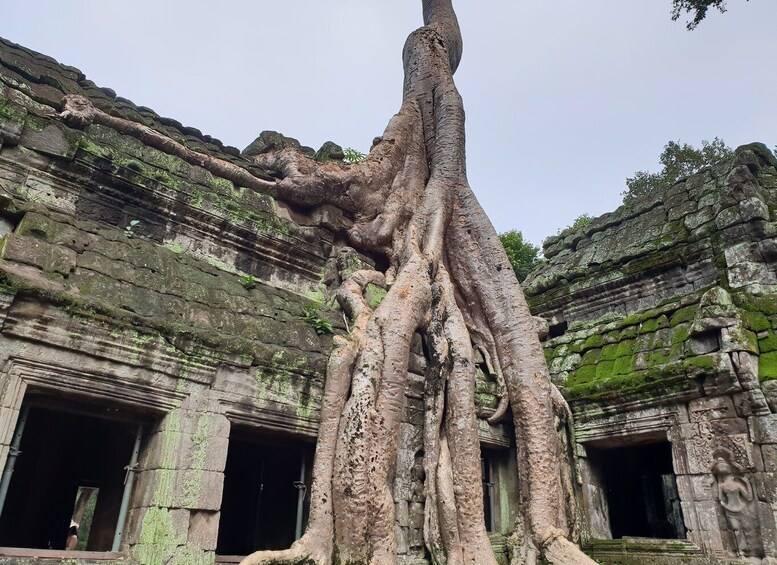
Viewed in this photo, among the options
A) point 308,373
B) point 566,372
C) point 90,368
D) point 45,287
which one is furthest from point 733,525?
point 45,287

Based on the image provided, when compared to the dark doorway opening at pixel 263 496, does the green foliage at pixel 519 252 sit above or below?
above

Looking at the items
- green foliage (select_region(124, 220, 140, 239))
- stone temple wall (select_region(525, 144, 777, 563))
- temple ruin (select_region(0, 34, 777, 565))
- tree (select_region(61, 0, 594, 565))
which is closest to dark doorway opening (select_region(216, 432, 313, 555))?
temple ruin (select_region(0, 34, 777, 565))

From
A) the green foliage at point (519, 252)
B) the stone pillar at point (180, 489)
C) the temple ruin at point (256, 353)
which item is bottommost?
the stone pillar at point (180, 489)

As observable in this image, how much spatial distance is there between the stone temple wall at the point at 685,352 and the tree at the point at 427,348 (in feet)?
2.62

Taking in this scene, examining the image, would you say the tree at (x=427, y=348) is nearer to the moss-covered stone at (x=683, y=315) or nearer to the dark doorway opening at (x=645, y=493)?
the moss-covered stone at (x=683, y=315)

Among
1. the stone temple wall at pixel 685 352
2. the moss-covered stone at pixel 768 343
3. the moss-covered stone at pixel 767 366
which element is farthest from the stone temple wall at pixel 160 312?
the moss-covered stone at pixel 768 343

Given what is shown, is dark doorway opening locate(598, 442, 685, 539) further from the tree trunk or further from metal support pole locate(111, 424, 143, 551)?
metal support pole locate(111, 424, 143, 551)

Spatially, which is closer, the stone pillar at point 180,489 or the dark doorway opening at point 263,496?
the stone pillar at point 180,489

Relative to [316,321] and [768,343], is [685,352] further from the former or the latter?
[316,321]

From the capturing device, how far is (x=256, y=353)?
429cm

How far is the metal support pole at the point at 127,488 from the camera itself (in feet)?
12.3

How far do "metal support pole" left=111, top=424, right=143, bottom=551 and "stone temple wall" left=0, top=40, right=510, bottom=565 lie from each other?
0.03 meters

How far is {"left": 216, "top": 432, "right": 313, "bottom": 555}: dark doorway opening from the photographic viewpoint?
259 inches

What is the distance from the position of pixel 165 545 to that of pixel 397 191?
4287 mm
